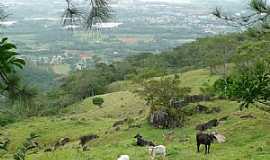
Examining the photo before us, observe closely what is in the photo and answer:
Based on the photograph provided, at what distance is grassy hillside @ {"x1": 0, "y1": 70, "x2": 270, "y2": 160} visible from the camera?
1625 centimetres

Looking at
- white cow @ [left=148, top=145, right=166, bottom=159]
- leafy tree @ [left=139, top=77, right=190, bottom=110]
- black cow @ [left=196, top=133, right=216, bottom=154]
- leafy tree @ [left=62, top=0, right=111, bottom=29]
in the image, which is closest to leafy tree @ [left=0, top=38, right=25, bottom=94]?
leafy tree @ [left=62, top=0, right=111, bottom=29]

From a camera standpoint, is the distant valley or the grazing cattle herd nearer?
the grazing cattle herd

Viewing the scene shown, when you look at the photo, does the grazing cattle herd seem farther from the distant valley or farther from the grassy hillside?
the distant valley

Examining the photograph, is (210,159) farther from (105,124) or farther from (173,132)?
(105,124)

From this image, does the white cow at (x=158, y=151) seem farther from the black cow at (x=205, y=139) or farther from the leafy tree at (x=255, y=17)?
the leafy tree at (x=255, y=17)

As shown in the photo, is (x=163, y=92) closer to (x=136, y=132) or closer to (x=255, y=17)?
(x=136, y=132)

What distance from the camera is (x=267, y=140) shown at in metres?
16.9

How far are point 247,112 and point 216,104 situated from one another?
18.5 feet

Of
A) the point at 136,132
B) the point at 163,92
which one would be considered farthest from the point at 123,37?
the point at 136,132

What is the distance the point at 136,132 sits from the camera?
2545 cm

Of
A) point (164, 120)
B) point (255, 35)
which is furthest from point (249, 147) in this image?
point (164, 120)

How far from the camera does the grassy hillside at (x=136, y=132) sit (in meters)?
16.2

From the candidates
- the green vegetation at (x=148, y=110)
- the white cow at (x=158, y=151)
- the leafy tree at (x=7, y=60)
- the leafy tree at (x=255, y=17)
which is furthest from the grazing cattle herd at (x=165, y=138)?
the leafy tree at (x=7, y=60)

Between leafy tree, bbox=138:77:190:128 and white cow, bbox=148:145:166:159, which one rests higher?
white cow, bbox=148:145:166:159
